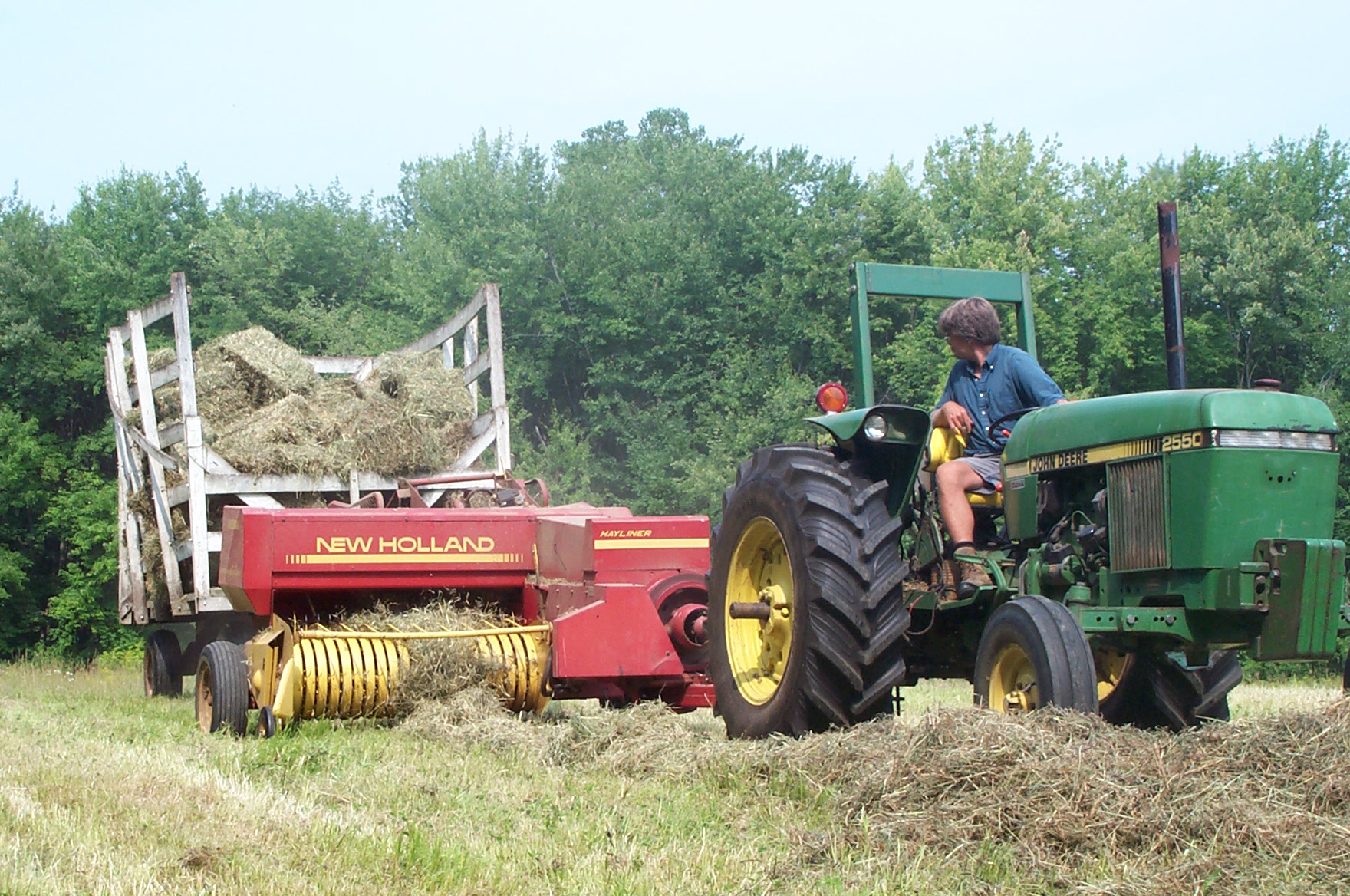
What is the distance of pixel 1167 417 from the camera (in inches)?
194

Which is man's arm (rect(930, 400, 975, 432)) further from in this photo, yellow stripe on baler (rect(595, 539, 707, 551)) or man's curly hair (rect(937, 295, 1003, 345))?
yellow stripe on baler (rect(595, 539, 707, 551))

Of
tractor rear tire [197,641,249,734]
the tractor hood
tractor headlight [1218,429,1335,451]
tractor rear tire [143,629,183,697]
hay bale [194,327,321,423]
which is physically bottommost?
tractor rear tire [143,629,183,697]

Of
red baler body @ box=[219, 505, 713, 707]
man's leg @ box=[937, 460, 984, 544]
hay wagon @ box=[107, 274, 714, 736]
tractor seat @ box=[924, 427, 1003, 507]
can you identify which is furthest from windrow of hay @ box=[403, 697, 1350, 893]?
hay wagon @ box=[107, 274, 714, 736]

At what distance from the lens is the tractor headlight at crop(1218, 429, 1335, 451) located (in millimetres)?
4766

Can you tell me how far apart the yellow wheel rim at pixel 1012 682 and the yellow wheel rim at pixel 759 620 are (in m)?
1.06

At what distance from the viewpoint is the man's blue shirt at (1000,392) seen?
593 cm

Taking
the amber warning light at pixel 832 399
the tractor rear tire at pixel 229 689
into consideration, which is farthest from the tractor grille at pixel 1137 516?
the tractor rear tire at pixel 229 689

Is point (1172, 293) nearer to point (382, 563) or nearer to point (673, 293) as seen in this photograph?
point (382, 563)

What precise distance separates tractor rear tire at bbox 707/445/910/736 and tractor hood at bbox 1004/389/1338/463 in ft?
2.30

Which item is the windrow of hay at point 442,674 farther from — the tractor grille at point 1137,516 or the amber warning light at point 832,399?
the tractor grille at point 1137,516

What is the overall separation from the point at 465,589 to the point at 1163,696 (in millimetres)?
4200

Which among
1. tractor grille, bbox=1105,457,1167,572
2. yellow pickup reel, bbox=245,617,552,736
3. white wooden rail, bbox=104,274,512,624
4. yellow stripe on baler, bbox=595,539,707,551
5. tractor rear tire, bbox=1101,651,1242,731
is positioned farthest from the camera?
white wooden rail, bbox=104,274,512,624

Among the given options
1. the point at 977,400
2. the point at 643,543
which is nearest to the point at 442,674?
the point at 643,543

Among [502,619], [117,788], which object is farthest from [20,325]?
[117,788]
